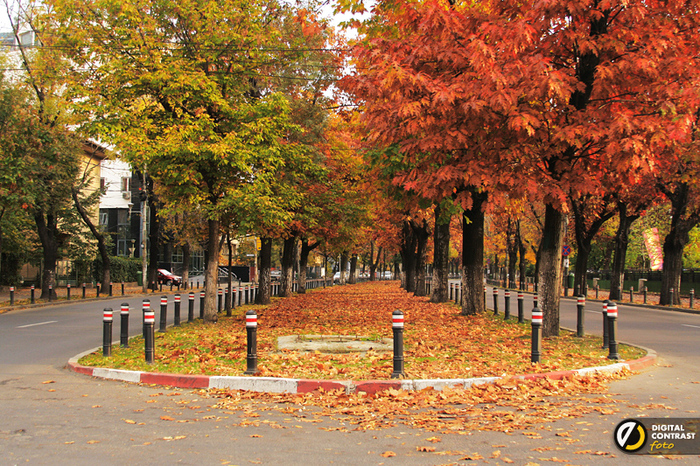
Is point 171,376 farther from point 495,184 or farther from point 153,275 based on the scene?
point 153,275

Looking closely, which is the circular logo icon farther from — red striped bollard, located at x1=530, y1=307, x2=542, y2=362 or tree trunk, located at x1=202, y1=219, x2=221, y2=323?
tree trunk, located at x1=202, y1=219, x2=221, y2=323

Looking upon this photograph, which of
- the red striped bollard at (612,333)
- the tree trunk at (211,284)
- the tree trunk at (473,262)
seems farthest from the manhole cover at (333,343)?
the tree trunk at (473,262)

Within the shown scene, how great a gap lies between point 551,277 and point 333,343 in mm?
5341

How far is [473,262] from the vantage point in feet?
62.1

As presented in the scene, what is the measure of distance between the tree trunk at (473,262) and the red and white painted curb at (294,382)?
369 inches

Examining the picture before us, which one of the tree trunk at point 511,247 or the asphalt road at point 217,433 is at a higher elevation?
the tree trunk at point 511,247

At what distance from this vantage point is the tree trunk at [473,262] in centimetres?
1895

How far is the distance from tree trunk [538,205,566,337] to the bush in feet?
135

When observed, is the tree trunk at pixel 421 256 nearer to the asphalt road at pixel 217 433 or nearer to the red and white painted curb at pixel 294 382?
the asphalt road at pixel 217 433

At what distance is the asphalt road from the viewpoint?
17.1 ft

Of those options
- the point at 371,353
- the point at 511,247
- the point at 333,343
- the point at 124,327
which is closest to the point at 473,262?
the point at 333,343

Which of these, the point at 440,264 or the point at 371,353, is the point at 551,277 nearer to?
the point at 371,353

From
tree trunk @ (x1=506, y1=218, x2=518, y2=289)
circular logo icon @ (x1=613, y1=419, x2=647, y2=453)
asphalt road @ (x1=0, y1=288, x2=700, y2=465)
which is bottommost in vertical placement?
asphalt road @ (x1=0, y1=288, x2=700, y2=465)

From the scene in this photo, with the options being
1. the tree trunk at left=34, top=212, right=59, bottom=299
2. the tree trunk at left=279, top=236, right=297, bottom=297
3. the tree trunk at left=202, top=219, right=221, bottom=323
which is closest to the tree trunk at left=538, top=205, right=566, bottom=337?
the tree trunk at left=202, top=219, right=221, bottom=323
